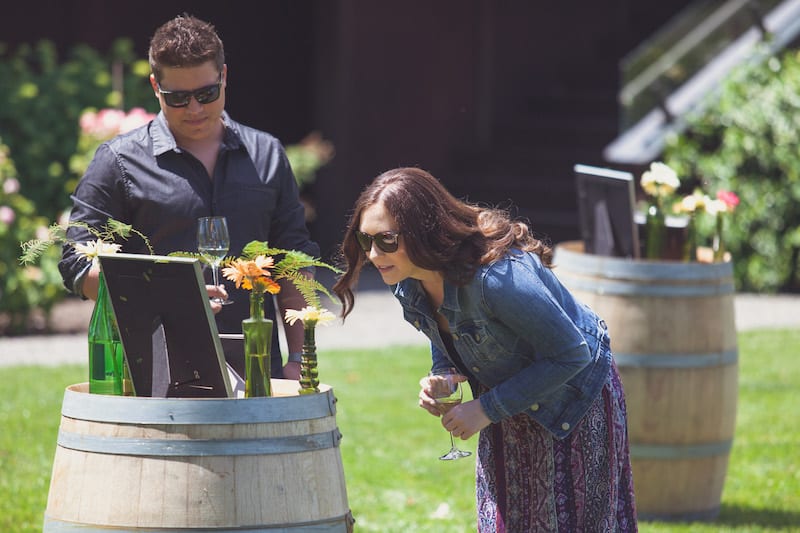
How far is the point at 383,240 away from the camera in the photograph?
11.8 ft

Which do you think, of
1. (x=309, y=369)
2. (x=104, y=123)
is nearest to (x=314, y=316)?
(x=309, y=369)

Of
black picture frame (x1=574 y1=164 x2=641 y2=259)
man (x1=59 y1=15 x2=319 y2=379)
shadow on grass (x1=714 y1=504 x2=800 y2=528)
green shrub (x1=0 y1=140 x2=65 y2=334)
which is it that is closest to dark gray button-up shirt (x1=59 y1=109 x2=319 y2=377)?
man (x1=59 y1=15 x2=319 y2=379)

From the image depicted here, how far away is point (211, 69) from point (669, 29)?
1080 cm

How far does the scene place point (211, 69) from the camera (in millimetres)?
3926

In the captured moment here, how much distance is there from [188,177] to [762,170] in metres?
9.47

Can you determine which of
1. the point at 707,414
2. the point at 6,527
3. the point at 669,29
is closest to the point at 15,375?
the point at 6,527

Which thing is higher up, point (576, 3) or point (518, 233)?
point (576, 3)

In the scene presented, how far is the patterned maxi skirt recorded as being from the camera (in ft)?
12.9

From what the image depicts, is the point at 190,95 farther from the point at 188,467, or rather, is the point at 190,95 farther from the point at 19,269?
the point at 19,269

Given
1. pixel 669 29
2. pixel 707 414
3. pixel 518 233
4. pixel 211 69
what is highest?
pixel 669 29

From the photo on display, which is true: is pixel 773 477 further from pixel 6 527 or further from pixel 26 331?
pixel 26 331

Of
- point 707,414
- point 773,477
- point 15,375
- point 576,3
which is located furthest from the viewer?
point 576,3

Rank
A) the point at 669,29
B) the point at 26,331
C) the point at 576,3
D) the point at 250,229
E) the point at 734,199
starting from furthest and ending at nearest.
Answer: the point at 576,3
the point at 669,29
the point at 26,331
the point at 734,199
the point at 250,229

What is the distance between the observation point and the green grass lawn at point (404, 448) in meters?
6.08
